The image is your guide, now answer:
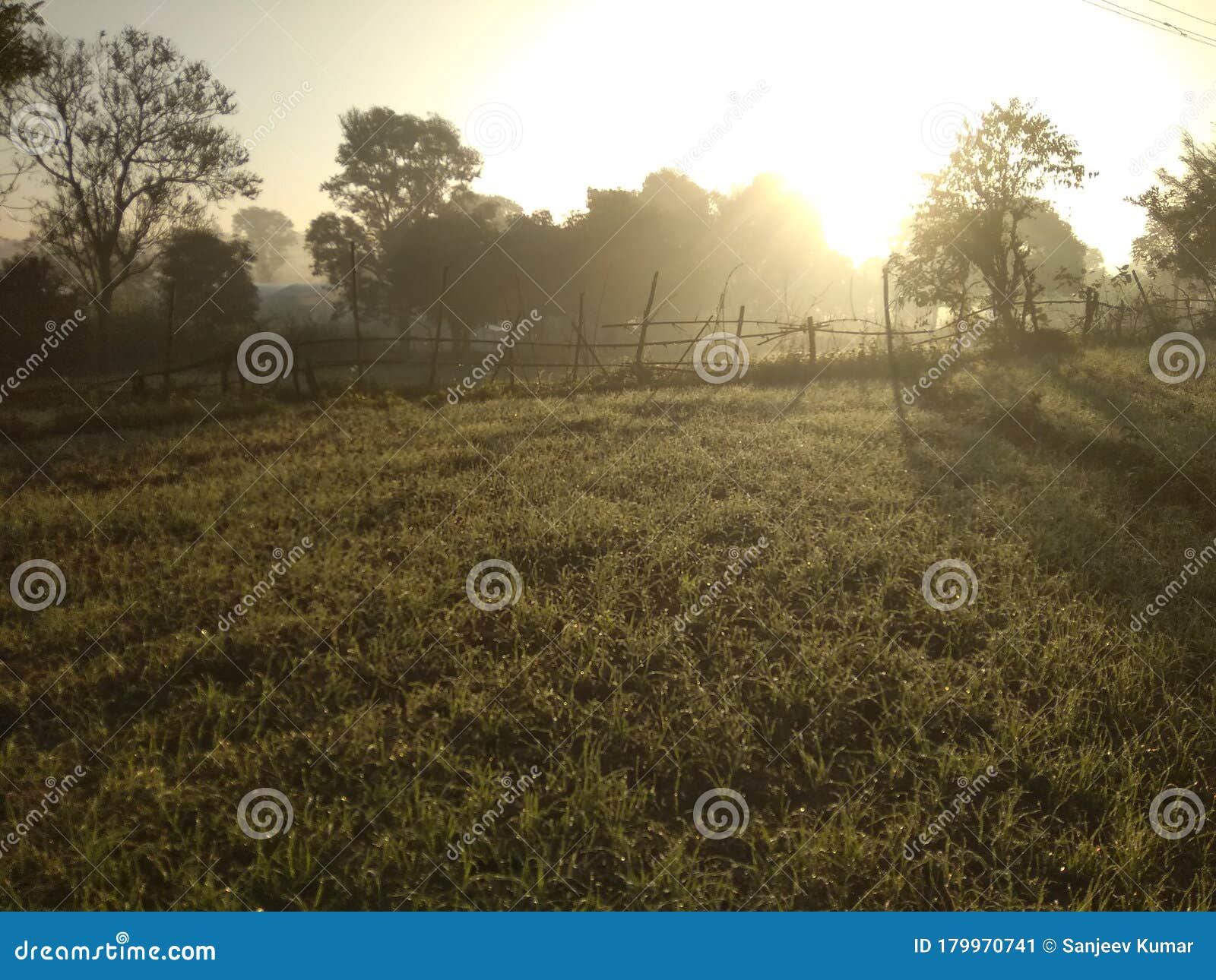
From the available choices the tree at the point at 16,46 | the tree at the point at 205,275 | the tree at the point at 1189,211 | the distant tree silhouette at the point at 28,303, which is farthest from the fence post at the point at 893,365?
the distant tree silhouette at the point at 28,303

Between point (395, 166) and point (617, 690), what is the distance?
42537 mm

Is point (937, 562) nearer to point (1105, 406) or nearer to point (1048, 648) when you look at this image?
point (1048, 648)

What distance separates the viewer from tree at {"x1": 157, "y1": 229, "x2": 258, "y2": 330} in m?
27.4

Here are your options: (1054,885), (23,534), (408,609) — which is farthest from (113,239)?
(1054,885)

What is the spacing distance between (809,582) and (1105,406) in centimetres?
832

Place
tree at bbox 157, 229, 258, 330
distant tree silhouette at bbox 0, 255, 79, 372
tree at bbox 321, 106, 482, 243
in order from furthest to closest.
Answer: tree at bbox 321, 106, 482, 243, tree at bbox 157, 229, 258, 330, distant tree silhouette at bbox 0, 255, 79, 372

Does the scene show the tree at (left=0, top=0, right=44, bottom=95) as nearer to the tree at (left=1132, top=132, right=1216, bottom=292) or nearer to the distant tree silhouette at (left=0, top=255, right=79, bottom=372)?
the distant tree silhouette at (left=0, top=255, right=79, bottom=372)

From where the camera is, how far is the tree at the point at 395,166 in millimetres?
39219

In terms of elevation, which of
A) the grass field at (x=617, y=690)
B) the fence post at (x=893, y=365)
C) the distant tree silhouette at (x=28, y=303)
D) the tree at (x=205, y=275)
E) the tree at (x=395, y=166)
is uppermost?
the tree at (x=395, y=166)

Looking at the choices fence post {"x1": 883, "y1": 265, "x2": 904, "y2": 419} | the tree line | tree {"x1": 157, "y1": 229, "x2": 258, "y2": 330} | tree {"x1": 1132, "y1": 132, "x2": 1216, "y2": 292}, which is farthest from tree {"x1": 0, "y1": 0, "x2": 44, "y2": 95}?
tree {"x1": 1132, "y1": 132, "x2": 1216, "y2": 292}

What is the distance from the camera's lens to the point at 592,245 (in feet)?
124

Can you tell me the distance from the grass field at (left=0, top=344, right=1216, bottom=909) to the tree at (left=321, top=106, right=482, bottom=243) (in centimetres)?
3650

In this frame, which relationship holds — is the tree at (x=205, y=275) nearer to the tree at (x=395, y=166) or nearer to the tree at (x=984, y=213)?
the tree at (x=395, y=166)

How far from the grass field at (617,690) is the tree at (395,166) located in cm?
3650
